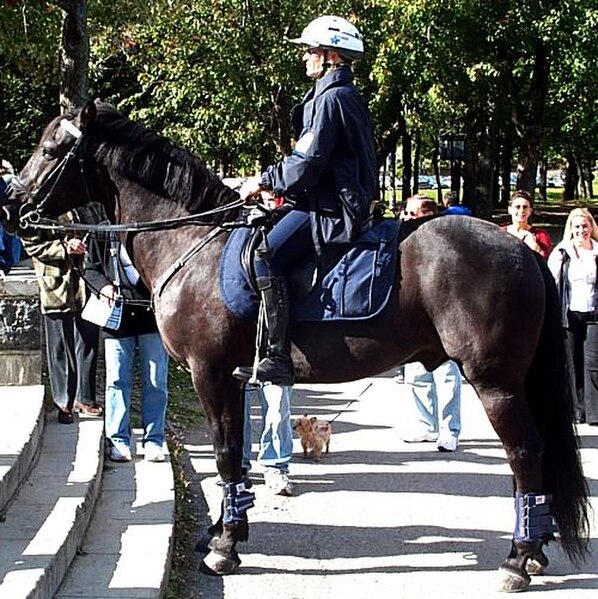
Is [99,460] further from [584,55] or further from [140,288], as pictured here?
[584,55]

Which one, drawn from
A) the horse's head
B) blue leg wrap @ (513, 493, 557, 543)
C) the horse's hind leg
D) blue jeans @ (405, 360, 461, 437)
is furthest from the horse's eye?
blue jeans @ (405, 360, 461, 437)

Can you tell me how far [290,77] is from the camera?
2158cm

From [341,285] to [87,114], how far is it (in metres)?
1.79

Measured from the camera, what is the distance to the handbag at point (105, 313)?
7.90 meters

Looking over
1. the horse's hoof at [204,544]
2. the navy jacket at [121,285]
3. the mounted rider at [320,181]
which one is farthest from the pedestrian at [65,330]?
the mounted rider at [320,181]

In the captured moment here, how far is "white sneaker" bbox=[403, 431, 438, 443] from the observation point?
9.70 metres

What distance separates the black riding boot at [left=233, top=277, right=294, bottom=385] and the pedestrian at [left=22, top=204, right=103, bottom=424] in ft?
9.58

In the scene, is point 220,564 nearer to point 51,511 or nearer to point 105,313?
point 51,511

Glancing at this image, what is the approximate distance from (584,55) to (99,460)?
65.8 ft

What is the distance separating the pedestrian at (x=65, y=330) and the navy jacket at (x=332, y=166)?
9.73 feet

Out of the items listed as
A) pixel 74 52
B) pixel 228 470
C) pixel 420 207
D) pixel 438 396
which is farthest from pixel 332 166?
pixel 74 52

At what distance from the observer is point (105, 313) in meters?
7.90

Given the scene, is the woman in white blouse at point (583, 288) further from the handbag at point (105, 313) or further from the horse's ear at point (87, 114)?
the horse's ear at point (87, 114)

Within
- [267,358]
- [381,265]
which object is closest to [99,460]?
[267,358]
